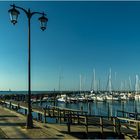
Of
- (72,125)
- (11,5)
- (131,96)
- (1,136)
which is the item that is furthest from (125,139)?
(131,96)

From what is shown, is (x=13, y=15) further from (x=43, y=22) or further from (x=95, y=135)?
(x=95, y=135)

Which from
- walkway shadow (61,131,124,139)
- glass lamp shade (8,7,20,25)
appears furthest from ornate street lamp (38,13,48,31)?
walkway shadow (61,131,124,139)

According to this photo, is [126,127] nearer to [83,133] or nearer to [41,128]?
[83,133]

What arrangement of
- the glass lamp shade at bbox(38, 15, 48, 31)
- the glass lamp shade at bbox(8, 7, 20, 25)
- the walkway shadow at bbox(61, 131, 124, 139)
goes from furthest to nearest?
the walkway shadow at bbox(61, 131, 124, 139) → the glass lamp shade at bbox(38, 15, 48, 31) → the glass lamp shade at bbox(8, 7, 20, 25)

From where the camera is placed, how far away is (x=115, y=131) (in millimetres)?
18547

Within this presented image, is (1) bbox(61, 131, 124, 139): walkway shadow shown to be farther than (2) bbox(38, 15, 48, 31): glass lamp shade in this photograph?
Yes

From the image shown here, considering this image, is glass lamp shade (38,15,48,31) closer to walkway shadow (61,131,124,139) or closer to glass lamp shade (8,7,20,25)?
glass lamp shade (8,7,20,25)

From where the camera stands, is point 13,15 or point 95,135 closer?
point 13,15

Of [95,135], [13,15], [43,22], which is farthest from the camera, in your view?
[95,135]

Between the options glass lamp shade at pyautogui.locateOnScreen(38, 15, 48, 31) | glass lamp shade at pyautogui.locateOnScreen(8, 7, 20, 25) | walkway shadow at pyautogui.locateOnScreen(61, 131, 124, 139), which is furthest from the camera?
walkway shadow at pyautogui.locateOnScreen(61, 131, 124, 139)

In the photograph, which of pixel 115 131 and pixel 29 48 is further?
pixel 115 131

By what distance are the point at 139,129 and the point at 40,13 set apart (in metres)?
9.02

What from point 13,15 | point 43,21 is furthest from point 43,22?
point 13,15

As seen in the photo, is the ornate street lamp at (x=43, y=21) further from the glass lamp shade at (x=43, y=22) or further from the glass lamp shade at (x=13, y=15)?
the glass lamp shade at (x=13, y=15)
